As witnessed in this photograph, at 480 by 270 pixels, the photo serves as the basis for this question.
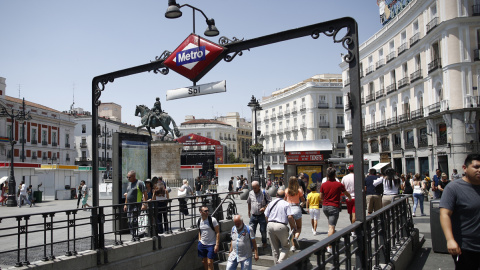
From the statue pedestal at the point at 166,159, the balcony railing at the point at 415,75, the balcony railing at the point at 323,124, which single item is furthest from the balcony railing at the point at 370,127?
the statue pedestal at the point at 166,159

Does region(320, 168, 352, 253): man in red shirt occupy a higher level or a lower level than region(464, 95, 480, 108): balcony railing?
lower

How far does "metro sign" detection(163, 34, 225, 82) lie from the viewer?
795 centimetres

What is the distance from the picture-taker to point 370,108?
48656 mm

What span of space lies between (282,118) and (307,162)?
61012mm

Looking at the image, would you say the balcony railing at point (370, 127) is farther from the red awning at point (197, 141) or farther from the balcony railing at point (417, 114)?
the red awning at point (197, 141)

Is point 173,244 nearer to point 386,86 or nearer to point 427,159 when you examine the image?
point 427,159

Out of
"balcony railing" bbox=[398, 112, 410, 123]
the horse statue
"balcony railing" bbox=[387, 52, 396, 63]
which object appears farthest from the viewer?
"balcony railing" bbox=[387, 52, 396, 63]

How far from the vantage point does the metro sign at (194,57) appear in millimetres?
7949

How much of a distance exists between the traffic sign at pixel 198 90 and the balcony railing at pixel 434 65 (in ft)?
98.3

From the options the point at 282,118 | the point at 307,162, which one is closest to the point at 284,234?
the point at 307,162

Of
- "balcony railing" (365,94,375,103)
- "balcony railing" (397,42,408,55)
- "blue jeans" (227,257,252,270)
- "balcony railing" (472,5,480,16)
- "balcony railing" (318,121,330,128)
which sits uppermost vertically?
"balcony railing" (472,5,480,16)

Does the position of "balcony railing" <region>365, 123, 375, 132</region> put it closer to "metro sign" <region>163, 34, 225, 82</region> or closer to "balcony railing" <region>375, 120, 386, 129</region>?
"balcony railing" <region>375, 120, 386, 129</region>

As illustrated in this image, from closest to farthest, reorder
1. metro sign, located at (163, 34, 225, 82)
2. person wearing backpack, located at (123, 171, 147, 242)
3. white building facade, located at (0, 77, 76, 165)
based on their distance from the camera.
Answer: metro sign, located at (163, 34, 225, 82), person wearing backpack, located at (123, 171, 147, 242), white building facade, located at (0, 77, 76, 165)

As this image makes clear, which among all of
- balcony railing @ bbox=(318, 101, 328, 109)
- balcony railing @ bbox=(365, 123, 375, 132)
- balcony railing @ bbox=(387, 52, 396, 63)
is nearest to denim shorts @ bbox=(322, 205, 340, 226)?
balcony railing @ bbox=(387, 52, 396, 63)
